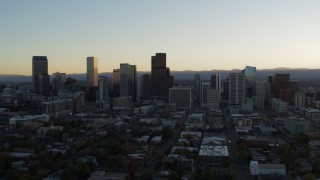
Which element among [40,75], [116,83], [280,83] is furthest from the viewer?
[116,83]

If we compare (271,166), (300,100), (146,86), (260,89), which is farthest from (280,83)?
(271,166)

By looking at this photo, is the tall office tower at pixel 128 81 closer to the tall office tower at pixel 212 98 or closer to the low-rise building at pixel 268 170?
the tall office tower at pixel 212 98

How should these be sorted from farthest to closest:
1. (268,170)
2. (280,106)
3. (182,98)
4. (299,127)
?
1. (182,98)
2. (280,106)
3. (299,127)
4. (268,170)

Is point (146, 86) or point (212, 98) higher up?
point (146, 86)

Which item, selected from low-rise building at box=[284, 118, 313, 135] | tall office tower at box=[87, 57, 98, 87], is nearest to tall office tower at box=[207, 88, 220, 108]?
low-rise building at box=[284, 118, 313, 135]

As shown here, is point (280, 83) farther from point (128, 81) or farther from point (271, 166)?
point (271, 166)

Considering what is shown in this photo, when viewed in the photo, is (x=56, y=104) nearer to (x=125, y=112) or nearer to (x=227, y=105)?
(x=125, y=112)

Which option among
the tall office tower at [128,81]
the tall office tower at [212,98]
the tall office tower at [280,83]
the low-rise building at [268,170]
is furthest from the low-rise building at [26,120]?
the tall office tower at [280,83]
